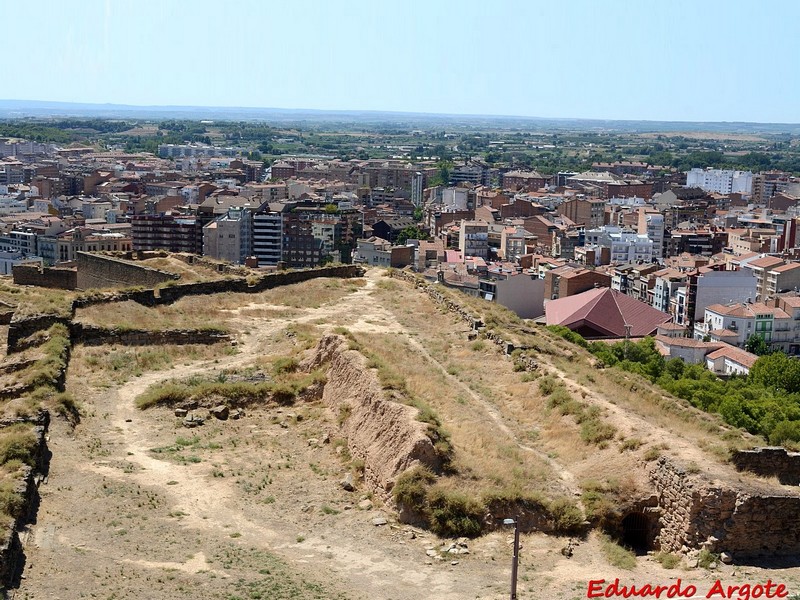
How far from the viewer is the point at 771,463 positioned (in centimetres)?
1591

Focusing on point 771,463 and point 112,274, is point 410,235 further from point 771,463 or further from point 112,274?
point 771,463

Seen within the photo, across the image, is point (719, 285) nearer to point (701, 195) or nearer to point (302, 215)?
point (302, 215)

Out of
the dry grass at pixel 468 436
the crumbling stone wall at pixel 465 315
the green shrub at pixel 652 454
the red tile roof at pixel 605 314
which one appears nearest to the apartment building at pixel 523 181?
the red tile roof at pixel 605 314

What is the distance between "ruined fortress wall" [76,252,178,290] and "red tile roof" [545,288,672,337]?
32.9 m

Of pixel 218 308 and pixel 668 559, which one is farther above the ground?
pixel 218 308

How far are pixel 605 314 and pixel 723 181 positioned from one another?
133173mm

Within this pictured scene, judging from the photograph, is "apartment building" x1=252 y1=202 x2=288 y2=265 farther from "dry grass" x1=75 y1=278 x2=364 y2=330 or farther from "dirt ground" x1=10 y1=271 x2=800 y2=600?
"dirt ground" x1=10 y1=271 x2=800 y2=600

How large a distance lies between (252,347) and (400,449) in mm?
9966

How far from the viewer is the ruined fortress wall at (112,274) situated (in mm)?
36406

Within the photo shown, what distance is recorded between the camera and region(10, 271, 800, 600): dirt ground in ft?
42.0

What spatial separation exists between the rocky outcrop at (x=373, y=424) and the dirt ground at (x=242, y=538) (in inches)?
16.9

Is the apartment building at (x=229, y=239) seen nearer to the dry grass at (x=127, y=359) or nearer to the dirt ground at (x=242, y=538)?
the dry grass at (x=127, y=359)

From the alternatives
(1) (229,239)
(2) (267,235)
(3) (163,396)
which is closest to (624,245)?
(2) (267,235)

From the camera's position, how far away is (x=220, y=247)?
9906cm
